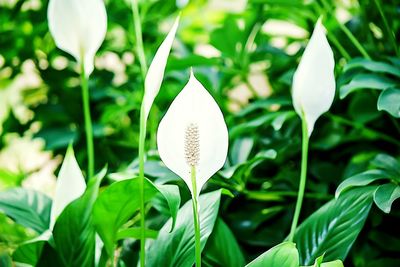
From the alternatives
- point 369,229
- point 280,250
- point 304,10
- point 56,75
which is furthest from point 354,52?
point 56,75

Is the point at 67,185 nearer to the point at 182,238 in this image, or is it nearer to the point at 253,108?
the point at 182,238

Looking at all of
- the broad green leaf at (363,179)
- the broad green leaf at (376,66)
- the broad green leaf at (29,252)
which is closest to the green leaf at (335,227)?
the broad green leaf at (363,179)

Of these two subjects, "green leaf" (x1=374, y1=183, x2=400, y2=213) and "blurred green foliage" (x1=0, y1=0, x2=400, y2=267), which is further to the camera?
"blurred green foliage" (x1=0, y1=0, x2=400, y2=267)

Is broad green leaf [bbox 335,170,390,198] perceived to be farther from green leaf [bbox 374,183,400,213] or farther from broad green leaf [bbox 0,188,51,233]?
broad green leaf [bbox 0,188,51,233]

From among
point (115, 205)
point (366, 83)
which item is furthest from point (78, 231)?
point (366, 83)

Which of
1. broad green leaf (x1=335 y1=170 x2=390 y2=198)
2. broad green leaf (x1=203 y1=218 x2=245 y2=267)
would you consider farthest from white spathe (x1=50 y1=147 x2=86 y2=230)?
broad green leaf (x1=335 y1=170 x2=390 y2=198)

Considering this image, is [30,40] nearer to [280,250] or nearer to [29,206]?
[29,206]
